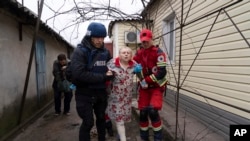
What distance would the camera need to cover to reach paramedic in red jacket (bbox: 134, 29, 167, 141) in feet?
12.6

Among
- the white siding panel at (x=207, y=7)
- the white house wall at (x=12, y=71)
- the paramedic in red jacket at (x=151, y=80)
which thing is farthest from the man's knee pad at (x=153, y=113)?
the white house wall at (x=12, y=71)

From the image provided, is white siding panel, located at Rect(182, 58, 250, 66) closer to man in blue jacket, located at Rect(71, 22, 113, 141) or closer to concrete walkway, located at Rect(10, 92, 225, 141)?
concrete walkway, located at Rect(10, 92, 225, 141)

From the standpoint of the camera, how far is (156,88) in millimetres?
3955

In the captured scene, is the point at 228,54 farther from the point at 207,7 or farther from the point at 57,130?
the point at 57,130

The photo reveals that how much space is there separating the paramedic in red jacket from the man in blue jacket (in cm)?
61

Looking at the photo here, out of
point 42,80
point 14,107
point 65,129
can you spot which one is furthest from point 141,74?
point 42,80

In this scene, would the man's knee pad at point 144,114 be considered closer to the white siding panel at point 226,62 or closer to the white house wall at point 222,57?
the white house wall at point 222,57

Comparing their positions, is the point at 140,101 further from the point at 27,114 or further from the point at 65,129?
the point at 27,114

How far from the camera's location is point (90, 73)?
3350 millimetres

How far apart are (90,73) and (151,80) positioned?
941 mm

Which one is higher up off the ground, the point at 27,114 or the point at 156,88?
the point at 156,88

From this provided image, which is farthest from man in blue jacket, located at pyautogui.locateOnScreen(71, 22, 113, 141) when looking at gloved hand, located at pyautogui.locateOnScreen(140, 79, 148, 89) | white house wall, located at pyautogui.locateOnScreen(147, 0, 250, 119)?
white house wall, located at pyautogui.locateOnScreen(147, 0, 250, 119)

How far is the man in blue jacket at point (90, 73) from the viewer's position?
3330 millimetres

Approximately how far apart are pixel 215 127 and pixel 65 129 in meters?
3.01
